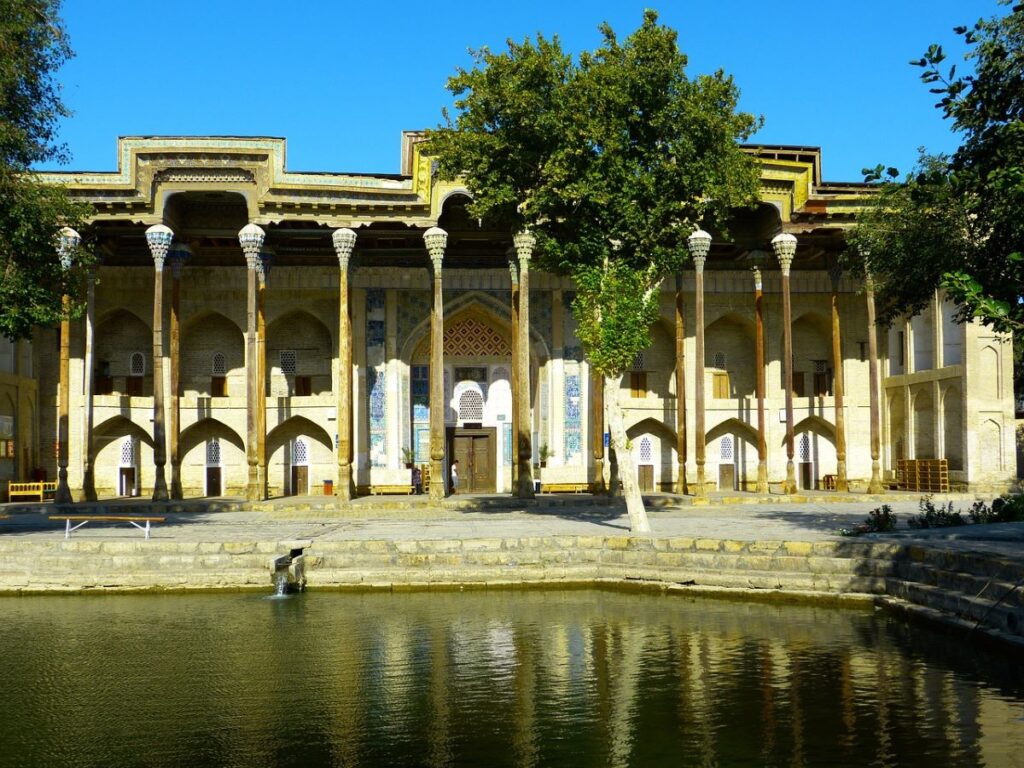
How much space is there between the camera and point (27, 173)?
57.8ft

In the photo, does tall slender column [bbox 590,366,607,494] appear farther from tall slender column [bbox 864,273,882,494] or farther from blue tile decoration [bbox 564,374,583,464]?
tall slender column [bbox 864,273,882,494]

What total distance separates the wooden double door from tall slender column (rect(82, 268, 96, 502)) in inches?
409

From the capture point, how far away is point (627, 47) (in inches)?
758

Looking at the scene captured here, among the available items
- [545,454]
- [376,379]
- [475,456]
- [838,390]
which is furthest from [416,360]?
[838,390]

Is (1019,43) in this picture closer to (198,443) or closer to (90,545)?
(90,545)

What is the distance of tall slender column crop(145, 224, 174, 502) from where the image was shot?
2648 centimetres

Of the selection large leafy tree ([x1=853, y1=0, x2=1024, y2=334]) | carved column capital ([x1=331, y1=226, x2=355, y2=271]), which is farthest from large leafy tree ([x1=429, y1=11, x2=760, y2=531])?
carved column capital ([x1=331, y1=226, x2=355, y2=271])

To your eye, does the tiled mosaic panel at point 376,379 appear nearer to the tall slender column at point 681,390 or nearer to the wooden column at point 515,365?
the wooden column at point 515,365

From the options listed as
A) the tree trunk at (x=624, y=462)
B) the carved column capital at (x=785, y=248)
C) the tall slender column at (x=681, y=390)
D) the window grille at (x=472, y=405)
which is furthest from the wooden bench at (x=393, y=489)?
the tree trunk at (x=624, y=462)

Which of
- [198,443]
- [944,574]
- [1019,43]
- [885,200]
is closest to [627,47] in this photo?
[885,200]

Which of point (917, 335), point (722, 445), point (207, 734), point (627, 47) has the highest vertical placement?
point (627, 47)

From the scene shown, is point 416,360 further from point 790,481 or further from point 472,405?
point 790,481

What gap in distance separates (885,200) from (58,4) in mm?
14312

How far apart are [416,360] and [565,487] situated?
6.05 meters
